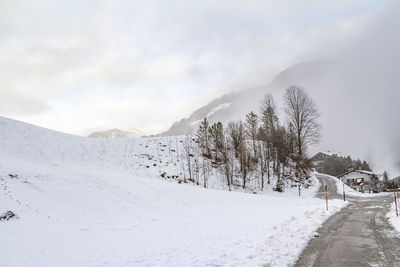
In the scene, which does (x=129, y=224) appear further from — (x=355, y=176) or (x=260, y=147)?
(x=355, y=176)

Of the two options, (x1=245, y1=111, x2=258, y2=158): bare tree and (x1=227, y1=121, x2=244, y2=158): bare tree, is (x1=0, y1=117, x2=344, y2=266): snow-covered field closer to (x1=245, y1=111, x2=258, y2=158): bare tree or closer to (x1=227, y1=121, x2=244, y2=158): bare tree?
(x1=227, y1=121, x2=244, y2=158): bare tree

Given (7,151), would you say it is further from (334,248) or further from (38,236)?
(334,248)

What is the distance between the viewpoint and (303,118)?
43875mm

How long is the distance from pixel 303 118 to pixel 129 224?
39511 mm

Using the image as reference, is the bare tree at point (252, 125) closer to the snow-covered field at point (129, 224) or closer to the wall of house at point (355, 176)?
the snow-covered field at point (129, 224)

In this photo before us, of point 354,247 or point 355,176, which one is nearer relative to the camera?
point 354,247

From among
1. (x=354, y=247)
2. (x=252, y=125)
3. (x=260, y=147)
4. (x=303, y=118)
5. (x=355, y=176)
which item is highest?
(x=303, y=118)

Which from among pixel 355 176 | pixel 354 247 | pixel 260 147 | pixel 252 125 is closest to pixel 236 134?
pixel 252 125

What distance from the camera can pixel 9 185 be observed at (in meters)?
13.7

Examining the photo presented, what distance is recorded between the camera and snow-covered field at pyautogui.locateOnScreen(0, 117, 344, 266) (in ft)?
22.8

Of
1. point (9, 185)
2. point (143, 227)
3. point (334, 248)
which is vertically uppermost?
point (9, 185)

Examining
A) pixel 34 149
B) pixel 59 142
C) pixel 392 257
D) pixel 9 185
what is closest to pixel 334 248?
pixel 392 257

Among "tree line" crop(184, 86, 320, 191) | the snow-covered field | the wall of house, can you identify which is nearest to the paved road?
the snow-covered field

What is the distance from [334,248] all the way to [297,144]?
1520 inches
